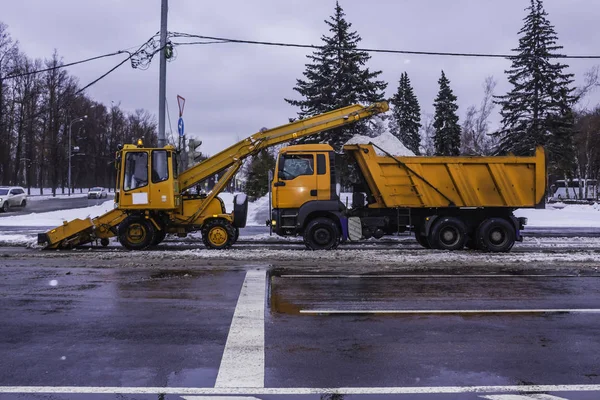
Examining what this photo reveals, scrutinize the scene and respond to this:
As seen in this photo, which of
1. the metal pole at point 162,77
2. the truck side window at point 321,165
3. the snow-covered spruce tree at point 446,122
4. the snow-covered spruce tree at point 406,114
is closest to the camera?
the truck side window at point 321,165

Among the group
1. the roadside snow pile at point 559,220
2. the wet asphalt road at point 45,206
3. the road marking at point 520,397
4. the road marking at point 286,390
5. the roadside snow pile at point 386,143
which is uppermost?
the roadside snow pile at point 386,143

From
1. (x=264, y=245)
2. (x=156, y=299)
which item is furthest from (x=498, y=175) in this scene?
(x=156, y=299)

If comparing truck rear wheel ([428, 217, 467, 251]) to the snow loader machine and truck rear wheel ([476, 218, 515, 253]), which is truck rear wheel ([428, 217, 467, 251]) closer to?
truck rear wheel ([476, 218, 515, 253])

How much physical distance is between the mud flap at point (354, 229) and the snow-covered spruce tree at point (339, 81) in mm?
21424

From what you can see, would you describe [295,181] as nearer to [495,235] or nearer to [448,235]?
[448,235]

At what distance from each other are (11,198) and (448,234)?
34.9 meters

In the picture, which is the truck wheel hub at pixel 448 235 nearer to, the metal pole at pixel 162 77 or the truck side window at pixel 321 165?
the truck side window at pixel 321 165

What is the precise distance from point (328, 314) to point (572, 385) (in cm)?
314

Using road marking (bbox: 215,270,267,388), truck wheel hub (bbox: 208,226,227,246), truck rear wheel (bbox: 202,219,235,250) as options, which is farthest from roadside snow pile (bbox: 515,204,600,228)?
road marking (bbox: 215,270,267,388)

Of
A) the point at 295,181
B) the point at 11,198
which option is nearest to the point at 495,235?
the point at 295,181

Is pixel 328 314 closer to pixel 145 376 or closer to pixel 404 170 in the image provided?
pixel 145 376

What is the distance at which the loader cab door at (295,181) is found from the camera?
1416 cm

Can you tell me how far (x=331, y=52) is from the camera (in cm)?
3703

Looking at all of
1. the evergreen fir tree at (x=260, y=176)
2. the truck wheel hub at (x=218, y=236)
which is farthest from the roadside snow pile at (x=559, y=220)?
the evergreen fir tree at (x=260, y=176)
